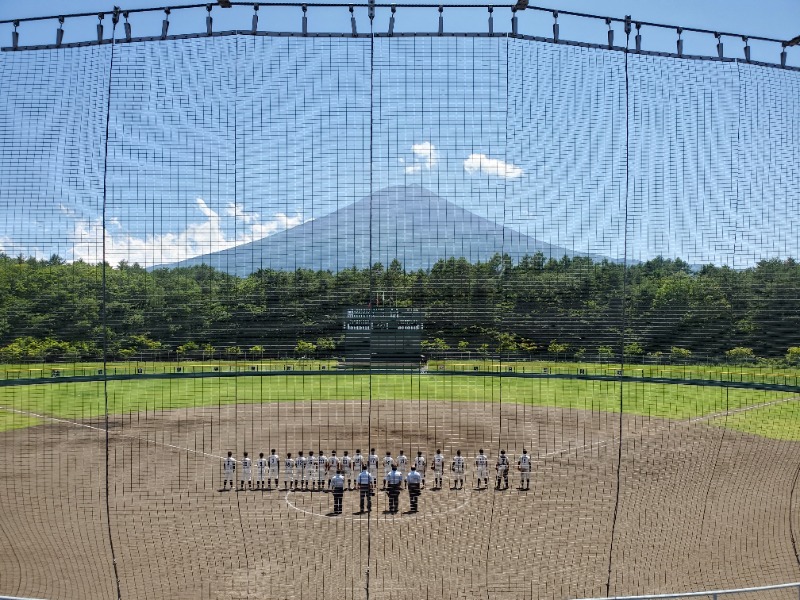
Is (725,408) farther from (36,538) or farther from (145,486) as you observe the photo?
(36,538)

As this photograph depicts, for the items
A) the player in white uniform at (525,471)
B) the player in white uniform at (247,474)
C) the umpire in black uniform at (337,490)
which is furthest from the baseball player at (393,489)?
the player in white uniform at (247,474)

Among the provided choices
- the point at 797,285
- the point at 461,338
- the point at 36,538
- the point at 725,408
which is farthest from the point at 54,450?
the point at 725,408

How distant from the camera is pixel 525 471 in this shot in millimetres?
10820

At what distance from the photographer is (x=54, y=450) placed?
530 inches

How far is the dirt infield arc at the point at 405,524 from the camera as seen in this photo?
7.14m

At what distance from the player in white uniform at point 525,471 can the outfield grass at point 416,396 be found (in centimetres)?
552

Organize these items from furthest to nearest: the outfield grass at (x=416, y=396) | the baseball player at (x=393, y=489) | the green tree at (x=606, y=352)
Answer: the outfield grass at (x=416, y=396) < the green tree at (x=606, y=352) < the baseball player at (x=393, y=489)

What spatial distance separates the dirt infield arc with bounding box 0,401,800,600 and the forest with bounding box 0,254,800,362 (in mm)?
2260

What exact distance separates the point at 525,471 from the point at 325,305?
5803 mm

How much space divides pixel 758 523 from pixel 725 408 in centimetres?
968

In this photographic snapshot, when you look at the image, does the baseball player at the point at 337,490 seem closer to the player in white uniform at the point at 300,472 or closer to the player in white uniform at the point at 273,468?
the player in white uniform at the point at 300,472

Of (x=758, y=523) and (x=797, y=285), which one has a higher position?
(x=797, y=285)

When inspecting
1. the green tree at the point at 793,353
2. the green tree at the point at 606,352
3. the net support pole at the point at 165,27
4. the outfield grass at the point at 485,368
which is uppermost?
the net support pole at the point at 165,27

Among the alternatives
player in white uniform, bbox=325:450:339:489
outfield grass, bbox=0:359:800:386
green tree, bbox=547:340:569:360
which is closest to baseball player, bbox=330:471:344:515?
player in white uniform, bbox=325:450:339:489
